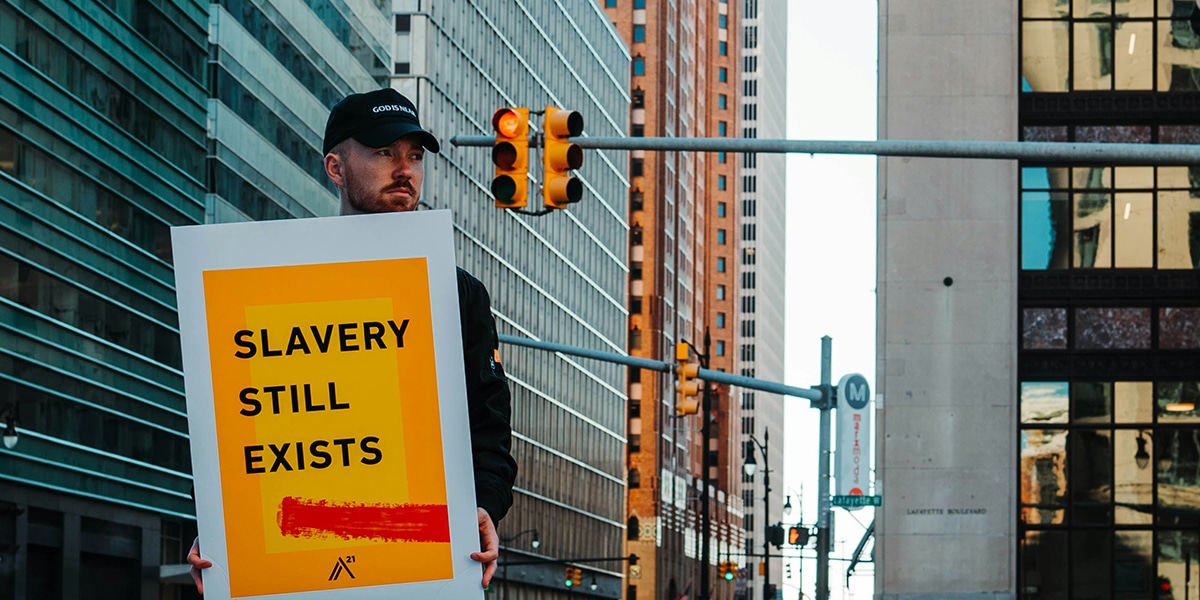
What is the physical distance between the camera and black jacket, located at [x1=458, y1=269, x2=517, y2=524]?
438 cm

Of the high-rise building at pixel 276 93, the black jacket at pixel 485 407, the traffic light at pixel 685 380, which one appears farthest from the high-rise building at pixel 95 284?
the black jacket at pixel 485 407

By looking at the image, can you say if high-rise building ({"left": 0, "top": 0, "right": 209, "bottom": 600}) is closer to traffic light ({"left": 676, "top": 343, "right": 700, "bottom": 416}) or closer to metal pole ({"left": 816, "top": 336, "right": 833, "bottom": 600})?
metal pole ({"left": 816, "top": 336, "right": 833, "bottom": 600})

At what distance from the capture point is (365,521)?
13.7 ft

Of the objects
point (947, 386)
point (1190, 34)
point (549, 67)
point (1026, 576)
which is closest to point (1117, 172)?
point (1190, 34)

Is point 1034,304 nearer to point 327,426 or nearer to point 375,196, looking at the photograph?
point 375,196

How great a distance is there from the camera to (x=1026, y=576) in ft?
124

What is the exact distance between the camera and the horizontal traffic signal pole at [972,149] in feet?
47.9

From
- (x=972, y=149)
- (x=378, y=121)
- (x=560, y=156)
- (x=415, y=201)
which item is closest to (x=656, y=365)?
(x=560, y=156)

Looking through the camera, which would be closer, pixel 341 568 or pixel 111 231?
pixel 341 568

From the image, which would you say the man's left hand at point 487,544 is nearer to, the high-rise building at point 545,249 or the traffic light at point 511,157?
the traffic light at point 511,157

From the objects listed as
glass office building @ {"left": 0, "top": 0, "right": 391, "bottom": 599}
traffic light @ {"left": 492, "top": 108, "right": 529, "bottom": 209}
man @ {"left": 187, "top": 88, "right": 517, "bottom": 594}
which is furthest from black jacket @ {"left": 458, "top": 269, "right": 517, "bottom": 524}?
glass office building @ {"left": 0, "top": 0, "right": 391, "bottom": 599}

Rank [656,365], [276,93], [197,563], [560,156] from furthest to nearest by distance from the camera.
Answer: [276,93] < [656,365] < [560,156] < [197,563]

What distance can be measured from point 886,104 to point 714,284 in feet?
522

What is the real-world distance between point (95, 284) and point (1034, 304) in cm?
2724
